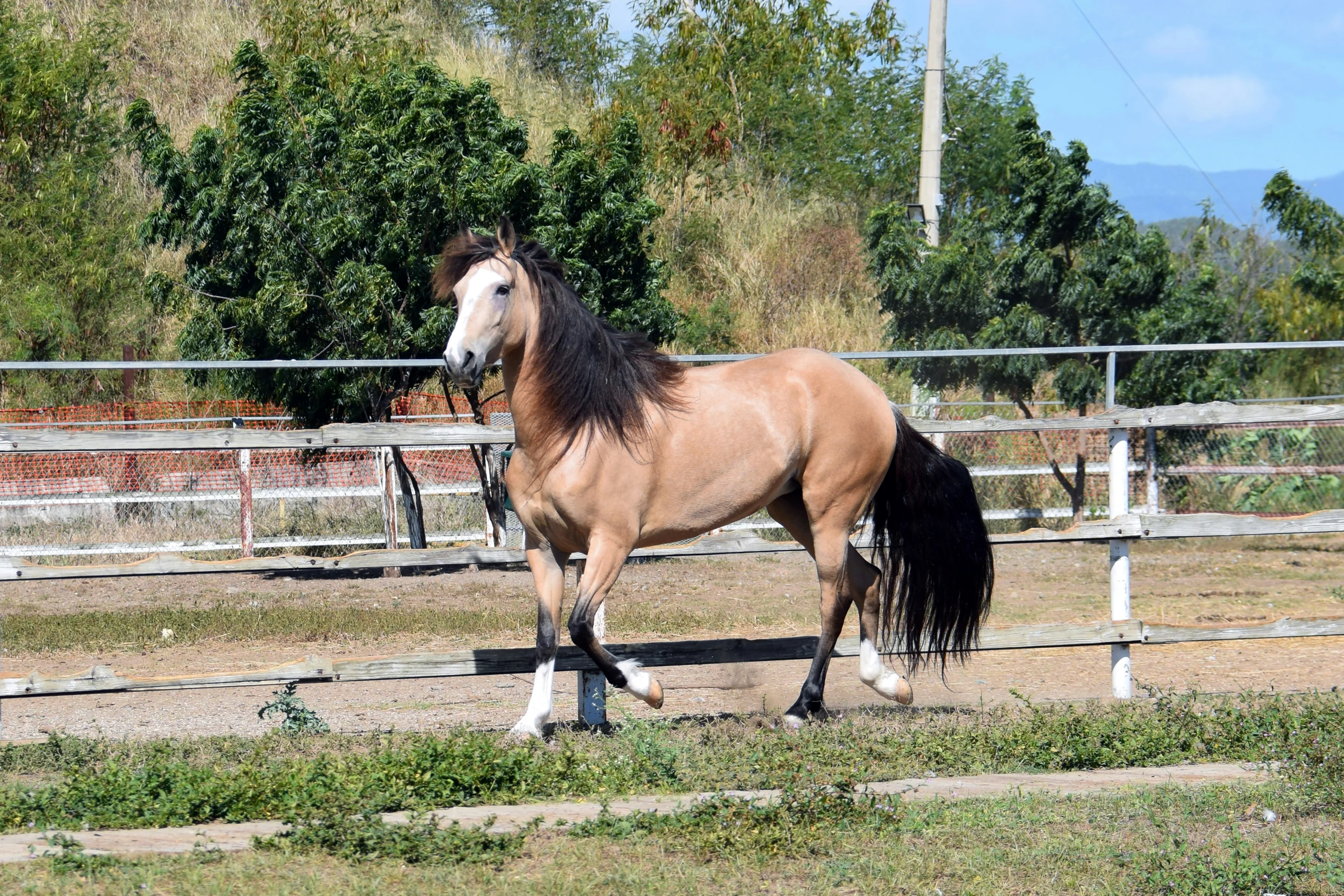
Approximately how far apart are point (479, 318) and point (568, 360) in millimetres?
435

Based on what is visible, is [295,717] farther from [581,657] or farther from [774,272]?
[774,272]

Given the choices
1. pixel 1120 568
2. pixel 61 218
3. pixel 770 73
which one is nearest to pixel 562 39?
pixel 770 73

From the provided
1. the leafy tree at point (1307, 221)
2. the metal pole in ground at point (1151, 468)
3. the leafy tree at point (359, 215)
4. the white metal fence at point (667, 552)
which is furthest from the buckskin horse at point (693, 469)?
the leafy tree at point (1307, 221)

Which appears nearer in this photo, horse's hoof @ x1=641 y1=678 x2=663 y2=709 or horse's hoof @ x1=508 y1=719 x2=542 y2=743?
horse's hoof @ x1=508 y1=719 x2=542 y2=743

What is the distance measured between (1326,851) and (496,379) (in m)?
11.9

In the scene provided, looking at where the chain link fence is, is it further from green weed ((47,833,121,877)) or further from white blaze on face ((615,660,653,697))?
green weed ((47,833,121,877))

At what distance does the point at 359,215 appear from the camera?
10.7 m

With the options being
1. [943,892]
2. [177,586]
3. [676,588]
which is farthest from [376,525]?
[943,892]

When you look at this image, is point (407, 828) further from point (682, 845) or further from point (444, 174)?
point (444, 174)

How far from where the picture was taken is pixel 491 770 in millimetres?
4402

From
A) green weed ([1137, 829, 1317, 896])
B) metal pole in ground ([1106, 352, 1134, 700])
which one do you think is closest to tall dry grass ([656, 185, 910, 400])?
metal pole in ground ([1106, 352, 1134, 700])

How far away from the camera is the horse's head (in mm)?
4762

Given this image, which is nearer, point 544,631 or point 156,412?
point 544,631

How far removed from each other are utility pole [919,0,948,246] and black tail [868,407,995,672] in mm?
8914
